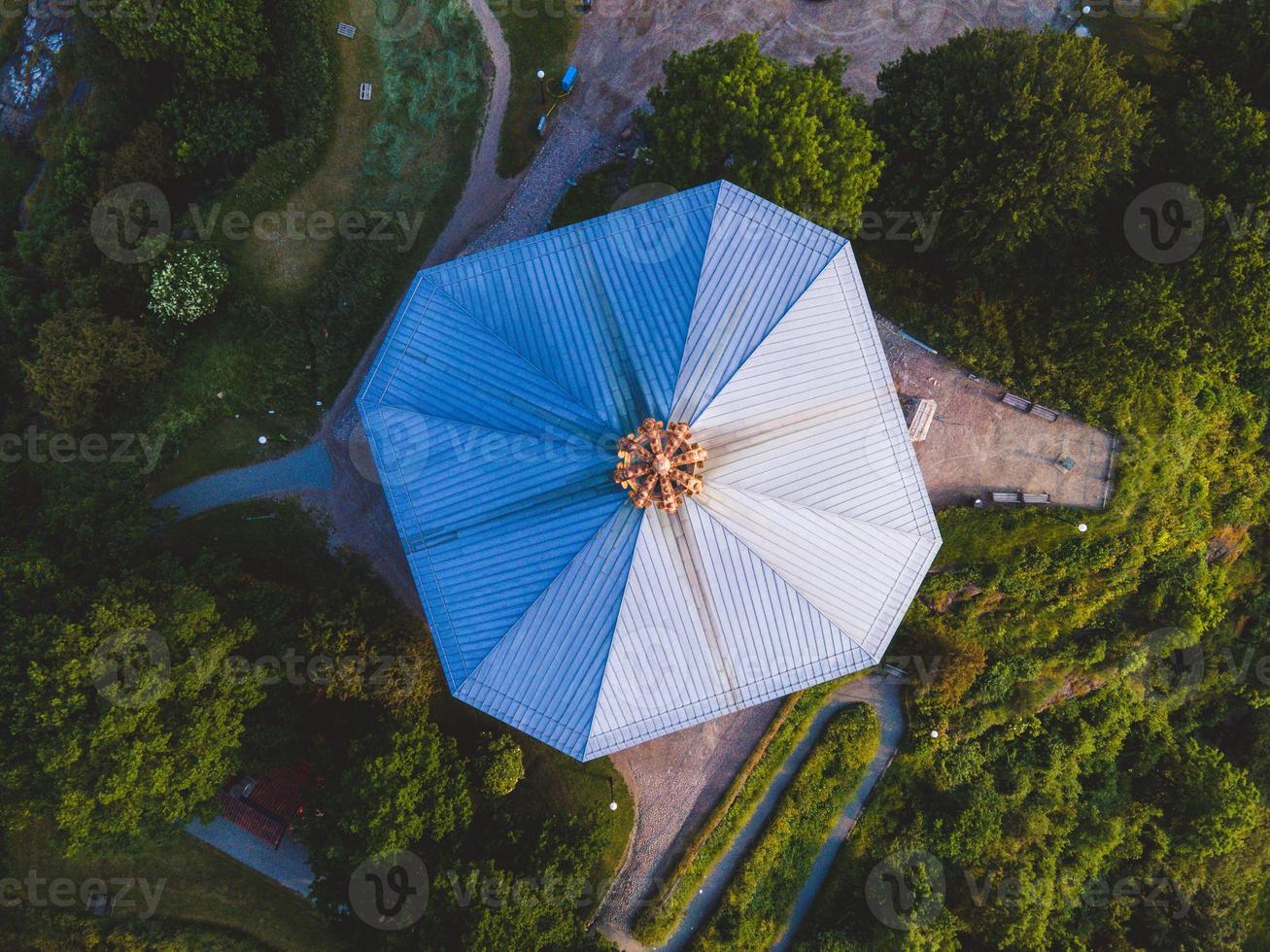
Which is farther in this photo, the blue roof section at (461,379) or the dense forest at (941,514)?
the dense forest at (941,514)

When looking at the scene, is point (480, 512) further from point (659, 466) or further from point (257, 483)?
point (257, 483)

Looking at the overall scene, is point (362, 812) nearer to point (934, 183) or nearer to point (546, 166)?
point (546, 166)

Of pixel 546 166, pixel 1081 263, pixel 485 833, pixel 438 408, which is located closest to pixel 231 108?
pixel 546 166

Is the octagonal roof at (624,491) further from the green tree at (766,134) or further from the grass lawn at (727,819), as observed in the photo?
the grass lawn at (727,819)

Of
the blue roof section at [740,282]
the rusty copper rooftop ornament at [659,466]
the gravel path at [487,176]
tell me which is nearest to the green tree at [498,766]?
the rusty copper rooftop ornament at [659,466]

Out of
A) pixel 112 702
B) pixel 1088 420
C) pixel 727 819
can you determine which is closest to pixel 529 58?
pixel 1088 420

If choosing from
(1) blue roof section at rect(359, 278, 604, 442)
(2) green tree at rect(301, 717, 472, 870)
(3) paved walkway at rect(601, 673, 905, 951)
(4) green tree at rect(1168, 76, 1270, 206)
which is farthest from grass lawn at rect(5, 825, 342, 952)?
(4) green tree at rect(1168, 76, 1270, 206)
